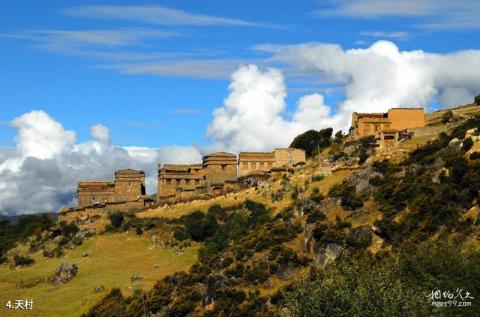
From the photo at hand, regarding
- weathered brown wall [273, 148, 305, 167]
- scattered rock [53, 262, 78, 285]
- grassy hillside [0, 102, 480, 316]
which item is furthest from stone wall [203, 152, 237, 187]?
scattered rock [53, 262, 78, 285]

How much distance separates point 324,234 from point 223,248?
16.1 m

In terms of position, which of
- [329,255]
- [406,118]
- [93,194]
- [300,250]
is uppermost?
[406,118]

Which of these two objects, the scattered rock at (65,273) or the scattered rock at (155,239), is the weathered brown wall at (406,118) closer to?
the scattered rock at (155,239)

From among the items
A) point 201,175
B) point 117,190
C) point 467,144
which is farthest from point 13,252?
point 467,144

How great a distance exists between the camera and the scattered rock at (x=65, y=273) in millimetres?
81438

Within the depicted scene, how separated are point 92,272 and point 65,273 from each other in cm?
272

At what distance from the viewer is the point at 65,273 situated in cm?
8194

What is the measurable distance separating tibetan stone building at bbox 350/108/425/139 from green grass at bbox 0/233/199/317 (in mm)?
26916

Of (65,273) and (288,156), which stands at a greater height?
(288,156)

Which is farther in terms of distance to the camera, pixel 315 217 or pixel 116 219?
pixel 116 219

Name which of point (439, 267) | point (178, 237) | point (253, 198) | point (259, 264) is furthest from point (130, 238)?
point (439, 267)

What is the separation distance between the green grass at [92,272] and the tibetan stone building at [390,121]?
26.9m

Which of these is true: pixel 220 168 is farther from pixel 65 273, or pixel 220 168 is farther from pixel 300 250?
pixel 300 250

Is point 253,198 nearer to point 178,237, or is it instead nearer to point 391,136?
point 178,237
